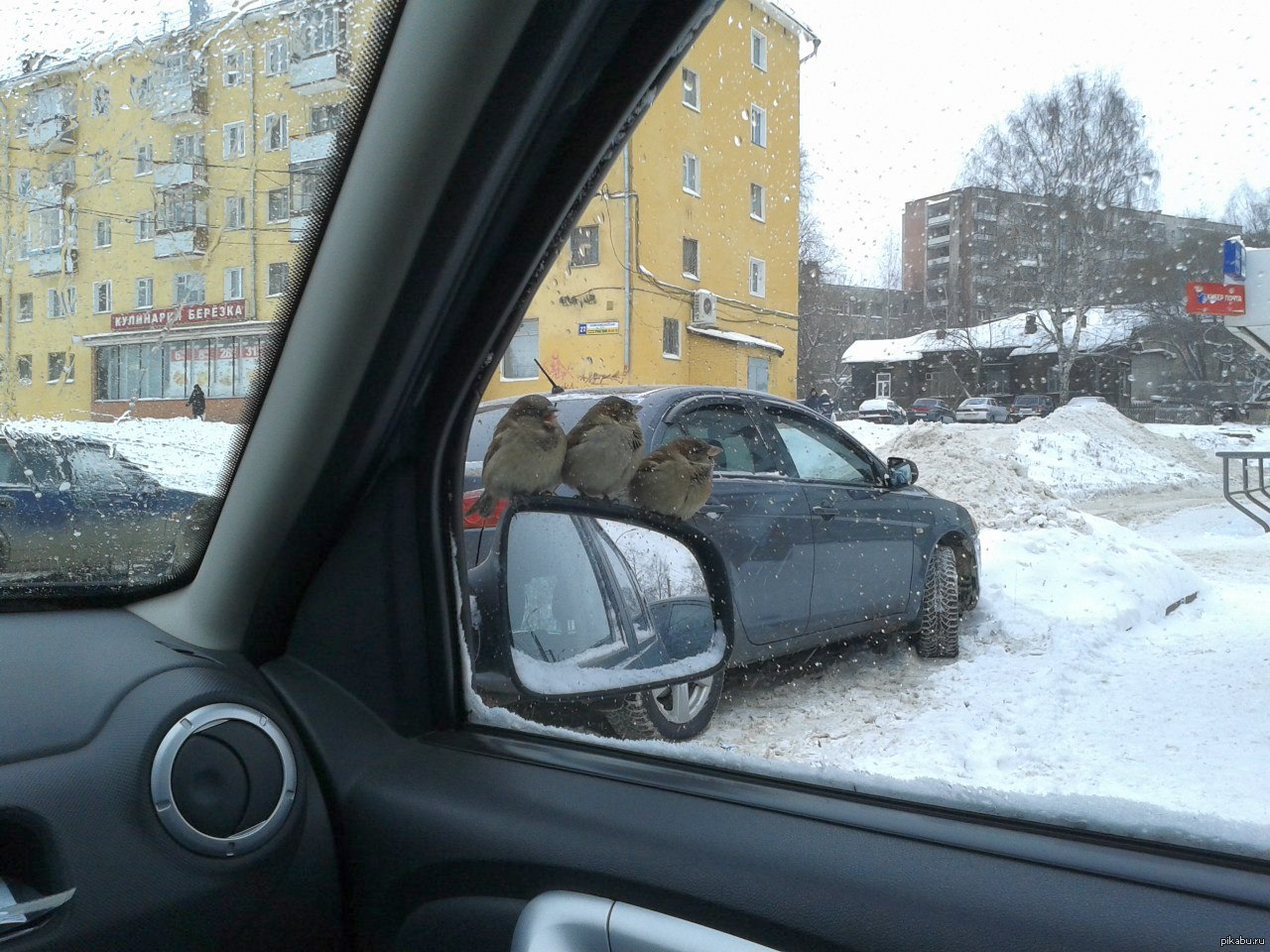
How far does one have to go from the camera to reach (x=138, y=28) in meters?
1.87

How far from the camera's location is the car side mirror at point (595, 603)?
87.0 inches

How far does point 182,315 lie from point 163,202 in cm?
25

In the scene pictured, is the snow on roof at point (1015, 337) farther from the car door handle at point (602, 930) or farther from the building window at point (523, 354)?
the car door handle at point (602, 930)

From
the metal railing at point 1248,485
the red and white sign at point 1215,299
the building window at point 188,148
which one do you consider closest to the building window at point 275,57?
the building window at point 188,148

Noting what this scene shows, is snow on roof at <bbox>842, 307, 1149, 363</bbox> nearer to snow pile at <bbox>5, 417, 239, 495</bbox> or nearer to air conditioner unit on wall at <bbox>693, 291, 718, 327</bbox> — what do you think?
air conditioner unit on wall at <bbox>693, 291, 718, 327</bbox>

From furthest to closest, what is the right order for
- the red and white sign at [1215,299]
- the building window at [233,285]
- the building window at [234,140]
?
1. the building window at [233,285]
2. the building window at [234,140]
3. the red and white sign at [1215,299]

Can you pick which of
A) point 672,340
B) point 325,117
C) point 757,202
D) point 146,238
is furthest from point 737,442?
point 146,238

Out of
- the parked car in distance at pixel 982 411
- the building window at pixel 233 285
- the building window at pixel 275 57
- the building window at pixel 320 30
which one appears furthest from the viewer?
the building window at pixel 233 285

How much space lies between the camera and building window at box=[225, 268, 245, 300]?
2.15m

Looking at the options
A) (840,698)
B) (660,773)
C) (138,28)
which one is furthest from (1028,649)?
(138,28)

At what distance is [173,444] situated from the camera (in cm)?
230

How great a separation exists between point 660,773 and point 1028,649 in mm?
784

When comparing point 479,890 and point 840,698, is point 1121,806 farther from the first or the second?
point 479,890

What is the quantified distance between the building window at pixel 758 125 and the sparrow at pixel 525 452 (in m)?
0.76
